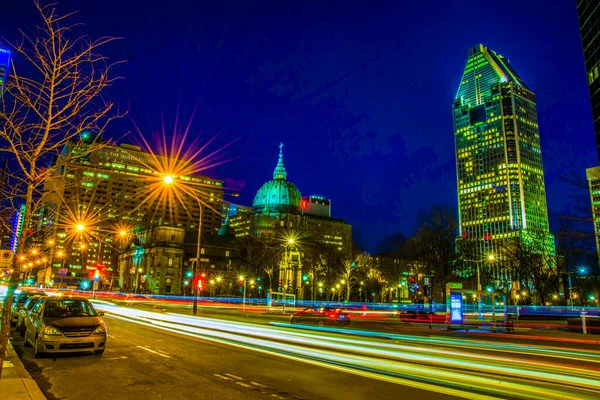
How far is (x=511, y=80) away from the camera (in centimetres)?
18212

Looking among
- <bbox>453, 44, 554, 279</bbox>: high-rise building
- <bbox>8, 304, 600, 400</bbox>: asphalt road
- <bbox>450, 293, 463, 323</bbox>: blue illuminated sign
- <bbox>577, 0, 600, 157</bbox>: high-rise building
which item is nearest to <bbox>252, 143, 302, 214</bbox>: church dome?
<bbox>453, 44, 554, 279</bbox>: high-rise building

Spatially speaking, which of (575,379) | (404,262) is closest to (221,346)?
(575,379)

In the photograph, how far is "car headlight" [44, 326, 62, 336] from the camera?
44.2 ft

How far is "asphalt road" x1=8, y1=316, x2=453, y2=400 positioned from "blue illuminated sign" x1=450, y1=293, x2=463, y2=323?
2087 centimetres

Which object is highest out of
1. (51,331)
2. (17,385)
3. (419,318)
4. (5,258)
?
(5,258)

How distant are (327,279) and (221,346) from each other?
71.2m

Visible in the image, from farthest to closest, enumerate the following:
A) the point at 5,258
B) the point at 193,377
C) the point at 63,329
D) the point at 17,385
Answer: the point at 63,329 → the point at 193,377 → the point at 5,258 → the point at 17,385

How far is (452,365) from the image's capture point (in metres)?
12.9

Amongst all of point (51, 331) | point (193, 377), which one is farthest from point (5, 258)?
point (193, 377)

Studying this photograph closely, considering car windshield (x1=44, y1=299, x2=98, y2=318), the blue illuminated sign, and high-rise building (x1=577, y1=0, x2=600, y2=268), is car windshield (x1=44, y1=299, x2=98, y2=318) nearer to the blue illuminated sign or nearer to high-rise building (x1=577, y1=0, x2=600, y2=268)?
the blue illuminated sign

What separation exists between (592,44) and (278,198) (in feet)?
411

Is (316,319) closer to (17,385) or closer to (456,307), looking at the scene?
(456,307)

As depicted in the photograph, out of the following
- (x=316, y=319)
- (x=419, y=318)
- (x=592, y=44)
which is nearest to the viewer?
(x=316, y=319)

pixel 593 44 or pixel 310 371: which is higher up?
pixel 593 44
